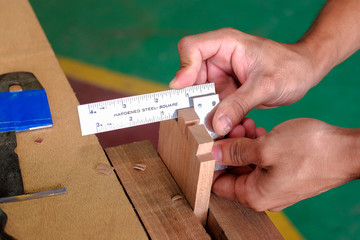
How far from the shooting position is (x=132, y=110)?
3.67 ft

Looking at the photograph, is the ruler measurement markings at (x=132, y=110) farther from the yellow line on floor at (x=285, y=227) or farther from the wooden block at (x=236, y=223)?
the yellow line on floor at (x=285, y=227)

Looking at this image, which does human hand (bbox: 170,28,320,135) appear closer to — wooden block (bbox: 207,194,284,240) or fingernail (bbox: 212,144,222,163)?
fingernail (bbox: 212,144,222,163)

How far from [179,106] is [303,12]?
11.6 feet

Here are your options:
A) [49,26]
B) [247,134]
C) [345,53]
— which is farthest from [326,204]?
[49,26]

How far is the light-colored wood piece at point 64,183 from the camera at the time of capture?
1003mm

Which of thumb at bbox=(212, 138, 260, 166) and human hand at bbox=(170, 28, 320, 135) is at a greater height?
human hand at bbox=(170, 28, 320, 135)

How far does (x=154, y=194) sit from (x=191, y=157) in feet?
0.54

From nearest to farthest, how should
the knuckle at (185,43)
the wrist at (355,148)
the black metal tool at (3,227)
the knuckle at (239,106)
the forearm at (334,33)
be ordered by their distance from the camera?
the black metal tool at (3,227) → the wrist at (355,148) → the knuckle at (239,106) → the knuckle at (185,43) → the forearm at (334,33)

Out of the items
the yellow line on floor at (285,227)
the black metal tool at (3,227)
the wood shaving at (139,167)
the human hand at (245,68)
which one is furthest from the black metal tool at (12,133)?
the yellow line on floor at (285,227)

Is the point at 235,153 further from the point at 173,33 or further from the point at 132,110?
the point at 173,33

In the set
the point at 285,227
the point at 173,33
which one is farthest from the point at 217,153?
the point at 173,33

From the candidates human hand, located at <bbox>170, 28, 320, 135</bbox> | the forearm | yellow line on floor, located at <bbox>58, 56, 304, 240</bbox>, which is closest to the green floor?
yellow line on floor, located at <bbox>58, 56, 304, 240</bbox>

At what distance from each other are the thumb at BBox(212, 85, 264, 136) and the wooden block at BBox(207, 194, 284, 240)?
20 cm

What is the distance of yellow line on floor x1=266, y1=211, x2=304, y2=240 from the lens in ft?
8.04
